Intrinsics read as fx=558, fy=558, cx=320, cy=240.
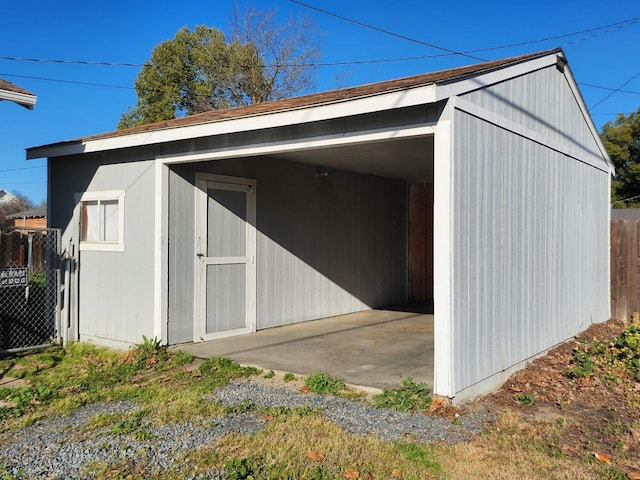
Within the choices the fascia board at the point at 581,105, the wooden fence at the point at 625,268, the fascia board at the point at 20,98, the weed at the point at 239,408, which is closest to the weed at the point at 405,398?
the weed at the point at 239,408

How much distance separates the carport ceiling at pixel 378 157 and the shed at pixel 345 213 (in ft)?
0.20

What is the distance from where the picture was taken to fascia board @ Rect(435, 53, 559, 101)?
4.36 m

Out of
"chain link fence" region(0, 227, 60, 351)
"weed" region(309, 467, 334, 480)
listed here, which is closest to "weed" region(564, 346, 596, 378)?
"weed" region(309, 467, 334, 480)

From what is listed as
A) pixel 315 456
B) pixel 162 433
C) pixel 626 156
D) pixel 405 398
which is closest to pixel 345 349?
pixel 405 398

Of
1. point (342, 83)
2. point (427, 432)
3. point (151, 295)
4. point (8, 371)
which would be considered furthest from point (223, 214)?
point (342, 83)

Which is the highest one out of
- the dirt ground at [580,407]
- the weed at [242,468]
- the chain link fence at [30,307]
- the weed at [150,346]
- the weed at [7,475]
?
the chain link fence at [30,307]

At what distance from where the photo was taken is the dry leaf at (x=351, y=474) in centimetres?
311

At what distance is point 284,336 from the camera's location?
24.2 ft

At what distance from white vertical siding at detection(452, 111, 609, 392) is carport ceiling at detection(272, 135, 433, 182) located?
4.17 feet

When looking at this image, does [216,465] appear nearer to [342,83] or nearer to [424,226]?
[424,226]

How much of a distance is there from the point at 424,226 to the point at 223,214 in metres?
5.44

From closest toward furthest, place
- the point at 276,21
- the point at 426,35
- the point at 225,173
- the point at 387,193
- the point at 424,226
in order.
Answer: the point at 225,173 → the point at 387,193 → the point at 424,226 → the point at 426,35 → the point at 276,21

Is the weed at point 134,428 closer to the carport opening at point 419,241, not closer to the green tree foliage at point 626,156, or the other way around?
the carport opening at point 419,241

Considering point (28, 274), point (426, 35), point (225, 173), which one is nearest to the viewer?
point (28, 274)
